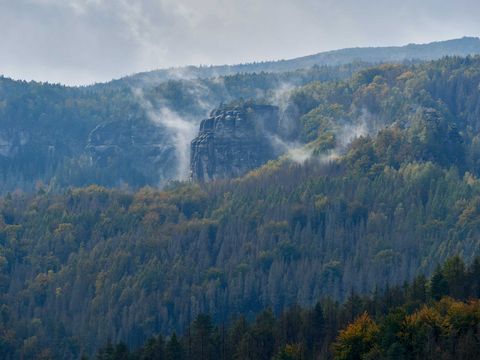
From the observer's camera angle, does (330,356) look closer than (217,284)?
Yes

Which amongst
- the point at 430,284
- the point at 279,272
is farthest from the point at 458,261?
the point at 279,272

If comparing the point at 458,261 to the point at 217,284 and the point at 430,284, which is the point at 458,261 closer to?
the point at 430,284

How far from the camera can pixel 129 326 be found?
191000mm

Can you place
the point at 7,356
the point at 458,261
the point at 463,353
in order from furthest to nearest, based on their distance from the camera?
the point at 7,356 → the point at 458,261 → the point at 463,353

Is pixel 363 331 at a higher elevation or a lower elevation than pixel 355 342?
higher

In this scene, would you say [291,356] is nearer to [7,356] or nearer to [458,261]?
[458,261]

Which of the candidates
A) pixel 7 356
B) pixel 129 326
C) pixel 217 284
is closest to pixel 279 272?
pixel 217 284

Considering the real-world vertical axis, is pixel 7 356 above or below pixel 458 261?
→ below

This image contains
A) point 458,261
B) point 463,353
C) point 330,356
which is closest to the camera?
point 463,353

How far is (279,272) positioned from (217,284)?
7.61 metres

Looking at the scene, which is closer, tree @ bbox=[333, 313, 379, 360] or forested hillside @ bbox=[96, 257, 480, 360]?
forested hillside @ bbox=[96, 257, 480, 360]

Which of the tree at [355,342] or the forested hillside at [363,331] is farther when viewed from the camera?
the tree at [355,342]

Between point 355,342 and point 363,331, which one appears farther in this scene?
point 363,331

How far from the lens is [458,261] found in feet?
520
